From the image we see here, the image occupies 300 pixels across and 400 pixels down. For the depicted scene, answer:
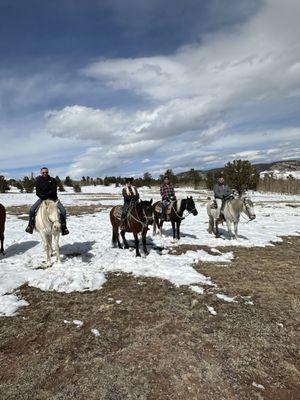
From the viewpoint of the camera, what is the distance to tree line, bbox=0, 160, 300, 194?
143 ft

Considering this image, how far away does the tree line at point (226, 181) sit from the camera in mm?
43625

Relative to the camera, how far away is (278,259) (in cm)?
1122

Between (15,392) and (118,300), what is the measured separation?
3.26 m

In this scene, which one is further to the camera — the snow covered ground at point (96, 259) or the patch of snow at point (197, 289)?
the snow covered ground at point (96, 259)

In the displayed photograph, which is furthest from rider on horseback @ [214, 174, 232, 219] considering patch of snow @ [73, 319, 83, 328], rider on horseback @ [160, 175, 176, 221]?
patch of snow @ [73, 319, 83, 328]

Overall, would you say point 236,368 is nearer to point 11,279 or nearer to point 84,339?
point 84,339

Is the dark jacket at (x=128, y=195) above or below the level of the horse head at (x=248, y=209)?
above

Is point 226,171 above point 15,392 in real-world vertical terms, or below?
above

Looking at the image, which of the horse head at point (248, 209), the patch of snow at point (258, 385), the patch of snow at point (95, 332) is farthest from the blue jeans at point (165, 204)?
the patch of snow at point (258, 385)

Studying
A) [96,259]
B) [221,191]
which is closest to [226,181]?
[221,191]

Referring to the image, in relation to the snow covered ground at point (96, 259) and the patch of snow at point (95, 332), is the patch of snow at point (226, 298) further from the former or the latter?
the patch of snow at point (95, 332)

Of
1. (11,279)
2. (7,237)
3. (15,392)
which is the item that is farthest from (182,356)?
(7,237)

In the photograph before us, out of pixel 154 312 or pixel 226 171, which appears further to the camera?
pixel 226 171

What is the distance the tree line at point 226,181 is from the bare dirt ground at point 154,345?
19.8 metres
